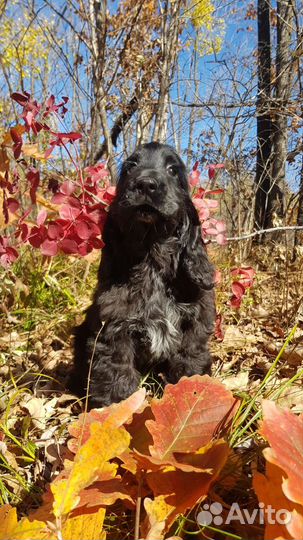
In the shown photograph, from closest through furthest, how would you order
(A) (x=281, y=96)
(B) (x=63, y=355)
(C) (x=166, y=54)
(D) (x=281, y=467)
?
1. (D) (x=281, y=467)
2. (B) (x=63, y=355)
3. (C) (x=166, y=54)
4. (A) (x=281, y=96)

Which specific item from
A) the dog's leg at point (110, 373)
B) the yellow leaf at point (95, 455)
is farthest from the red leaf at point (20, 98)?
the yellow leaf at point (95, 455)

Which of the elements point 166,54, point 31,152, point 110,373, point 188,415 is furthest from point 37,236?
point 166,54

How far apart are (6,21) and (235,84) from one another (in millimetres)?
3104

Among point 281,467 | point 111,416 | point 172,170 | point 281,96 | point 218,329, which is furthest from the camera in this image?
point 281,96

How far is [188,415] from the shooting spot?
103 cm

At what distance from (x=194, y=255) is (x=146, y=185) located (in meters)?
0.54

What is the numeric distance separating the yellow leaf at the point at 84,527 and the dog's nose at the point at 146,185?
60.9 inches

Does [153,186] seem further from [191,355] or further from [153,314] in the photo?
[191,355]

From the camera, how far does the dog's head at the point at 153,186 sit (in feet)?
7.19

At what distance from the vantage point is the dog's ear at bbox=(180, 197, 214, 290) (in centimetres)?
246

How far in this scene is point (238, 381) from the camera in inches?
93.0

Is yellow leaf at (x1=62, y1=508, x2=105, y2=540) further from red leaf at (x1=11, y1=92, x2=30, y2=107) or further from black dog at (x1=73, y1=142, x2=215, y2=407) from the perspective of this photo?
red leaf at (x1=11, y1=92, x2=30, y2=107)

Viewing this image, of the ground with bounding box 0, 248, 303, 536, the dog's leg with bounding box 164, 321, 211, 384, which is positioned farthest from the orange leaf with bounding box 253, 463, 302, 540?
the dog's leg with bounding box 164, 321, 211, 384

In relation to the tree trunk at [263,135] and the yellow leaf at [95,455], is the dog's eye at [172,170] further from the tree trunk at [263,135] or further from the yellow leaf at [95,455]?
the tree trunk at [263,135]
